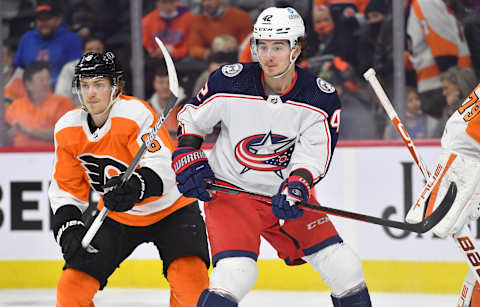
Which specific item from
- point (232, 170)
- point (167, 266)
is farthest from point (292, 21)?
point (167, 266)

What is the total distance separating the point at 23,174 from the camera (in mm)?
5004

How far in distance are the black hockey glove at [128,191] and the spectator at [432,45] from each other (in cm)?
231

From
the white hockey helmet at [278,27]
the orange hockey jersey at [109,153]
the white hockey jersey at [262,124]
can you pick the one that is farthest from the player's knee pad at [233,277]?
the white hockey helmet at [278,27]

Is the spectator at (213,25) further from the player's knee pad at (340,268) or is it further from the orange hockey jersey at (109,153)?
the player's knee pad at (340,268)

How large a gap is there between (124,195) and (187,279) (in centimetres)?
36

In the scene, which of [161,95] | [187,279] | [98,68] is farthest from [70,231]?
[161,95]

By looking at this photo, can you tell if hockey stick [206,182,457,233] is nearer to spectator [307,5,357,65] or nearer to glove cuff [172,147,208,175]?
glove cuff [172,147,208,175]

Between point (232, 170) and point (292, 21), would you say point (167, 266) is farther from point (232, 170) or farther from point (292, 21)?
point (292, 21)

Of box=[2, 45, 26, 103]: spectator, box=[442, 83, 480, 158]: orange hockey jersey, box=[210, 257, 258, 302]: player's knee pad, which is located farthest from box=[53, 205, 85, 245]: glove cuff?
box=[2, 45, 26, 103]: spectator

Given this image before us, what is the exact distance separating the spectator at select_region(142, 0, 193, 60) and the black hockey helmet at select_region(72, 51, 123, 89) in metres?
2.17

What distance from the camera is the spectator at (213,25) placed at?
522cm

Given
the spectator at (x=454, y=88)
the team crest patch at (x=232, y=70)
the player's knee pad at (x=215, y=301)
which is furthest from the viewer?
the spectator at (x=454, y=88)

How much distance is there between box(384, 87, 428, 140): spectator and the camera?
16.0 feet

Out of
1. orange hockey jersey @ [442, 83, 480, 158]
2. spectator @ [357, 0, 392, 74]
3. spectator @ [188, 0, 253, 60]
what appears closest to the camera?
orange hockey jersey @ [442, 83, 480, 158]
